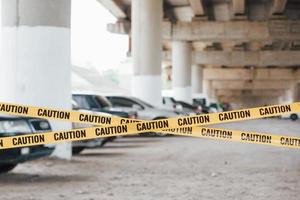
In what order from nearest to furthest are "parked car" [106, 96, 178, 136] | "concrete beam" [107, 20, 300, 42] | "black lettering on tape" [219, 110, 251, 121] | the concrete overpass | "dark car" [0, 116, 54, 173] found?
"black lettering on tape" [219, 110, 251, 121]
"dark car" [0, 116, 54, 173]
"parked car" [106, 96, 178, 136]
the concrete overpass
"concrete beam" [107, 20, 300, 42]

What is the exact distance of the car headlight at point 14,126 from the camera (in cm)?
988

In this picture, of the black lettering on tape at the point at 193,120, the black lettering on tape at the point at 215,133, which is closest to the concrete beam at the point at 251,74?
the black lettering on tape at the point at 215,133

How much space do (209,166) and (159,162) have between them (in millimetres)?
1247

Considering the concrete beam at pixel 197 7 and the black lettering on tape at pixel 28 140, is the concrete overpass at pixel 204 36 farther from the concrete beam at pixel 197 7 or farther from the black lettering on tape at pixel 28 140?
the black lettering on tape at pixel 28 140

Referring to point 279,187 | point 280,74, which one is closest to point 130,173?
point 279,187

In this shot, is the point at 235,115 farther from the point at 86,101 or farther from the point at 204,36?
the point at 204,36

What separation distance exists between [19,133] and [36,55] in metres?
4.10

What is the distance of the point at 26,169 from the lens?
12.2 meters

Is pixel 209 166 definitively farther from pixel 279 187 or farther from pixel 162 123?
pixel 162 123

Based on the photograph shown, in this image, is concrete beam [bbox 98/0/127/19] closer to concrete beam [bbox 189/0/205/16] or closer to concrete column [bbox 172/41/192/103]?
concrete beam [bbox 189/0/205/16]

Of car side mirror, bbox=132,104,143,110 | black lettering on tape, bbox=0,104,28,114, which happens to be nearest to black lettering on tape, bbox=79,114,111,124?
black lettering on tape, bbox=0,104,28,114

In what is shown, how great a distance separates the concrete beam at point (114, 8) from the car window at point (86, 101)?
61.1 feet

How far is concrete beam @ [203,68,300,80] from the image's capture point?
229 ft

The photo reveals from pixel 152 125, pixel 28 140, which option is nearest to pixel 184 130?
pixel 152 125
